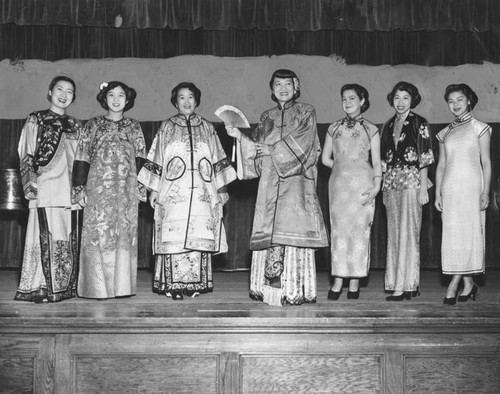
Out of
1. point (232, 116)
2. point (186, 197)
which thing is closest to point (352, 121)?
point (232, 116)

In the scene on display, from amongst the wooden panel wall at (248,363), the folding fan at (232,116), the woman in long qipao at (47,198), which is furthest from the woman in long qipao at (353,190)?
the woman in long qipao at (47,198)

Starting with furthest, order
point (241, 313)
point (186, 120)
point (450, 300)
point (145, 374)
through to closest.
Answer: point (186, 120) → point (450, 300) → point (241, 313) → point (145, 374)

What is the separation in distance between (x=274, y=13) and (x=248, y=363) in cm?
363

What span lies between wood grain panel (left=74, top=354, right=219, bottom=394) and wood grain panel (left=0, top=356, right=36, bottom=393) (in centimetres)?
26

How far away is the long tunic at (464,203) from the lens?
4.72m

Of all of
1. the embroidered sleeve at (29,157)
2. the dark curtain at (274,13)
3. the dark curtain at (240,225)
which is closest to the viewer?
the embroidered sleeve at (29,157)

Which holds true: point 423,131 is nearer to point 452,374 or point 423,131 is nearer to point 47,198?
point 452,374

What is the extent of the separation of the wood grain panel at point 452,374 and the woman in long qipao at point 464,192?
669 millimetres

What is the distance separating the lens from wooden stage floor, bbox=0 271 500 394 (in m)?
4.03

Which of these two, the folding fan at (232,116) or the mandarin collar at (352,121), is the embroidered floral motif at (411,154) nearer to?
the mandarin collar at (352,121)

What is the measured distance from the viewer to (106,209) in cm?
494

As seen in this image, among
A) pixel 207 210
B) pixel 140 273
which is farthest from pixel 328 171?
pixel 207 210

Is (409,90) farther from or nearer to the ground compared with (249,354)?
farther from the ground

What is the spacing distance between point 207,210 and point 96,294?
990mm
